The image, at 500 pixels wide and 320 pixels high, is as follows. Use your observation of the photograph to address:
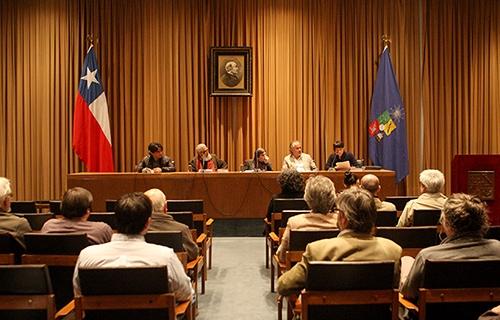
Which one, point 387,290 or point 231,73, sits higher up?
point 231,73

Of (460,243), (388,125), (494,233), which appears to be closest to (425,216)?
(494,233)

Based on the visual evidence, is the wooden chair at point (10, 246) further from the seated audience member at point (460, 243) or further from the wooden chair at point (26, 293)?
the seated audience member at point (460, 243)

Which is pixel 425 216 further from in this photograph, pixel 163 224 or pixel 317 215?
pixel 163 224

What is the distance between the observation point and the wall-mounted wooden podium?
6.67m

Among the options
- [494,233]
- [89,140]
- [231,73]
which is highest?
[231,73]

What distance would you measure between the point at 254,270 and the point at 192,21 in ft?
18.1

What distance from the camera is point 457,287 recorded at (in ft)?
8.63

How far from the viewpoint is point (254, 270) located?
5.76 meters

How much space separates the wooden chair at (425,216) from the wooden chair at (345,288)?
6.28 feet

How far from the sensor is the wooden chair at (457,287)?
8.54 ft

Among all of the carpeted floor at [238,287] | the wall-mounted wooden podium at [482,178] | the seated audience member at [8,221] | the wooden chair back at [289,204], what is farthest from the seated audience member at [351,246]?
the wall-mounted wooden podium at [482,178]

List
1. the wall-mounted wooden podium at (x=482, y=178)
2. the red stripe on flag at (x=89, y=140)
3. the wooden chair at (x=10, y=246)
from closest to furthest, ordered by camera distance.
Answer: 1. the wooden chair at (x=10, y=246)
2. the wall-mounted wooden podium at (x=482, y=178)
3. the red stripe on flag at (x=89, y=140)

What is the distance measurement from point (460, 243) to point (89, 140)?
739 cm

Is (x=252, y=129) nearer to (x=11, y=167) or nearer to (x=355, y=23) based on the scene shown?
(x=355, y=23)
